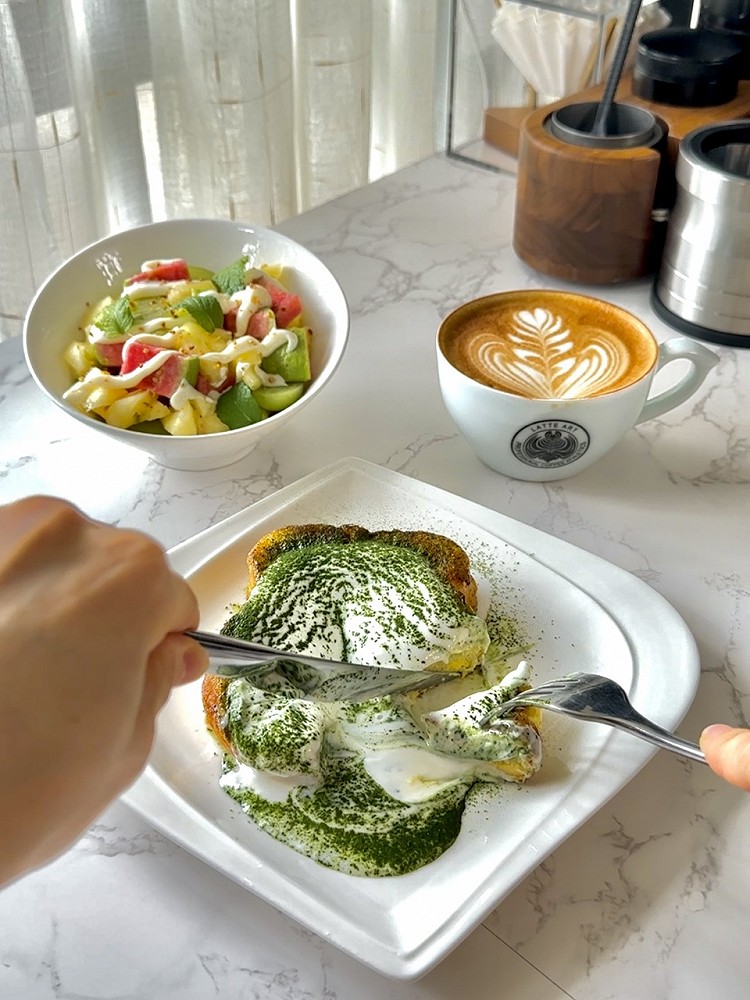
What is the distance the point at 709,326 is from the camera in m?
1.17

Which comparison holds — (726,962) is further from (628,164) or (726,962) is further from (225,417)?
(628,164)

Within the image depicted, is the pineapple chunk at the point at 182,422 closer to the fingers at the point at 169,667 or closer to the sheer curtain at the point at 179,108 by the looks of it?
the fingers at the point at 169,667

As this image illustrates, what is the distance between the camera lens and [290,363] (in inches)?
38.6

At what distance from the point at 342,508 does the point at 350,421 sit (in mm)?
183

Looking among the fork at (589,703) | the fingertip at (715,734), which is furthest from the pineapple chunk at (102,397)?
the fingertip at (715,734)

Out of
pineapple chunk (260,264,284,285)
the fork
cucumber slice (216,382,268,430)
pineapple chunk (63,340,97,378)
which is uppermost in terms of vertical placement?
pineapple chunk (260,264,284,285)

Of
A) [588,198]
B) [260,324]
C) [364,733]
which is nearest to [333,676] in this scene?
[364,733]

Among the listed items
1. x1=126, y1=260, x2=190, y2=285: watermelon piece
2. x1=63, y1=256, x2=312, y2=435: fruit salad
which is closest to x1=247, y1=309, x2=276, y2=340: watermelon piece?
x1=63, y1=256, x2=312, y2=435: fruit salad

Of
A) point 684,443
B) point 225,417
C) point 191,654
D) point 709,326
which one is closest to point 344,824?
point 191,654

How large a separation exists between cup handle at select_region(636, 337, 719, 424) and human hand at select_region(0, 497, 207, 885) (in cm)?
59

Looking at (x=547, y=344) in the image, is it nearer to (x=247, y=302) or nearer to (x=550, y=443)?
(x=550, y=443)

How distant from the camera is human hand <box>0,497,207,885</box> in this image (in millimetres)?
442

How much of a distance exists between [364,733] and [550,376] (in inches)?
16.2

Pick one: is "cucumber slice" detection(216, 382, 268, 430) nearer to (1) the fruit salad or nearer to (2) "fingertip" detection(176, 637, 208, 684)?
(1) the fruit salad
